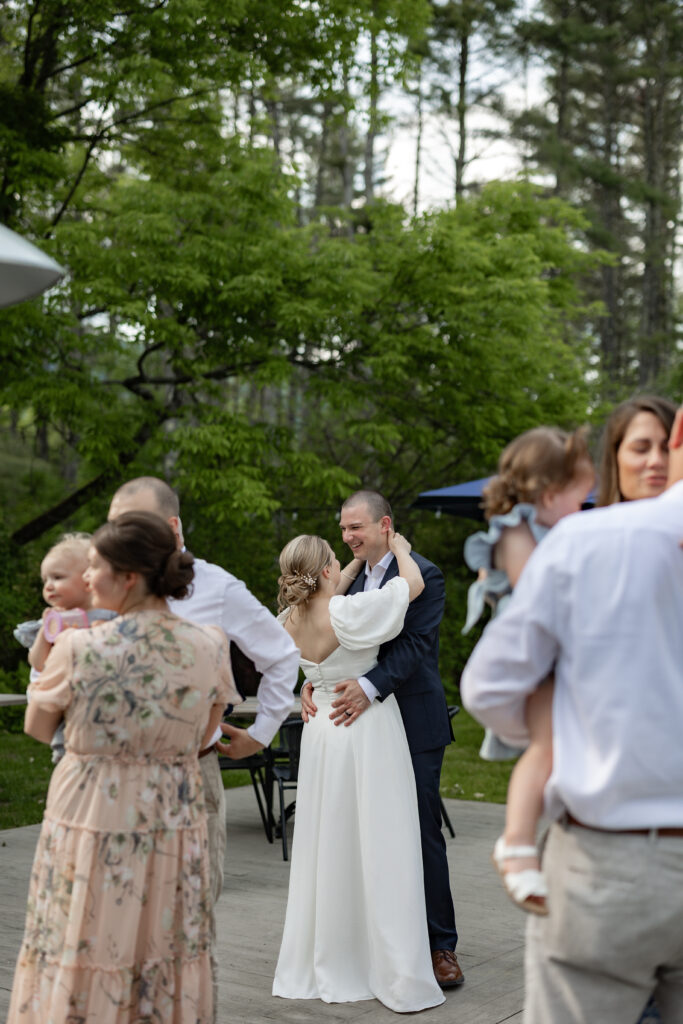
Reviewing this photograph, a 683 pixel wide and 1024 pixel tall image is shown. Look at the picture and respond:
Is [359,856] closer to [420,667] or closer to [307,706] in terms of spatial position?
[307,706]

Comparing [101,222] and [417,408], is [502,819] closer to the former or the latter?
[417,408]

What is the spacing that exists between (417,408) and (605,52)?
16799 mm

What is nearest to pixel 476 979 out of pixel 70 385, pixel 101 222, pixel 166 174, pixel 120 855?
pixel 120 855

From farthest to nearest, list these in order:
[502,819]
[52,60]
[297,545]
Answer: [52,60] < [502,819] < [297,545]

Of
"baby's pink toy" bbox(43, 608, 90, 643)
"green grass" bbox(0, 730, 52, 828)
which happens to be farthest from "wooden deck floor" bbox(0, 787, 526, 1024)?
"baby's pink toy" bbox(43, 608, 90, 643)

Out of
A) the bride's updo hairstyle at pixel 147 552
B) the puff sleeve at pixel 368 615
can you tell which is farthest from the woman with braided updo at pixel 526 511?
the puff sleeve at pixel 368 615

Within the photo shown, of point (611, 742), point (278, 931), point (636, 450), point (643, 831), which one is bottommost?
point (278, 931)

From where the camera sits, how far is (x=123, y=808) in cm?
281

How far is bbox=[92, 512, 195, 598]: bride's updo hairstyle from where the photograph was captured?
281 centimetres

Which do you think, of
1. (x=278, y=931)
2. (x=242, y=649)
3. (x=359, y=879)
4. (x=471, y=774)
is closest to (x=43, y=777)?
(x=471, y=774)

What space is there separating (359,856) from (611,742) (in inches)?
114

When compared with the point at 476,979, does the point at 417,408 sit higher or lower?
higher

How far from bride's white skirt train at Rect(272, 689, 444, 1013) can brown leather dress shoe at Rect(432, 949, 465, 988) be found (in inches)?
7.1

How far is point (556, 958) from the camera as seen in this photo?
85.0 inches
